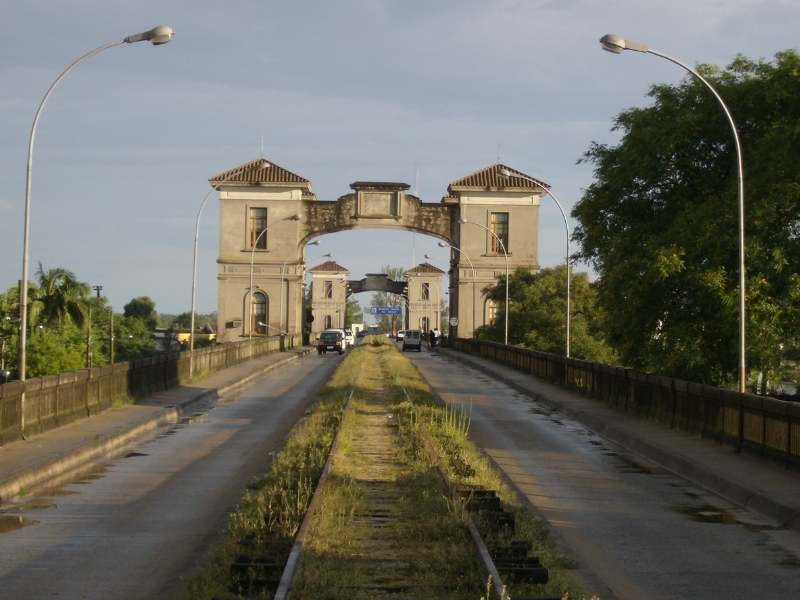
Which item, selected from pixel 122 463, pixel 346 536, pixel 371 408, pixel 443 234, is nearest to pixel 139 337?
pixel 443 234

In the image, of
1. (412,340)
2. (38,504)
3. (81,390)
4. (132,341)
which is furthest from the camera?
(132,341)

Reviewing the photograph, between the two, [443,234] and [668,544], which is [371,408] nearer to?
[668,544]

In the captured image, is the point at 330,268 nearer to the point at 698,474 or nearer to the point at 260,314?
the point at 260,314

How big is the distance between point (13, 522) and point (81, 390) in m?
12.2

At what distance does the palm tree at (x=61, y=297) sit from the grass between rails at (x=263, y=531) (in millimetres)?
78437

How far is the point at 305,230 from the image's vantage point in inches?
3565

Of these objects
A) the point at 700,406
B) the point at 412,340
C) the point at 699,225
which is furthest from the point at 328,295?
the point at 700,406

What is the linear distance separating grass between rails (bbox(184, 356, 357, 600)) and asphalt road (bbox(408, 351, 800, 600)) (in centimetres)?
267

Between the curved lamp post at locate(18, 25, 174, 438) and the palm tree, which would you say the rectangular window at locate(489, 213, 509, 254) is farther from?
the curved lamp post at locate(18, 25, 174, 438)

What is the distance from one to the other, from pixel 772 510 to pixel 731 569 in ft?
11.5

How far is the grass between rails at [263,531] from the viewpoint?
8.24m

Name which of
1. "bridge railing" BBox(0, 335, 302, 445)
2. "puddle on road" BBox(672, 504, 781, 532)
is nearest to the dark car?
"bridge railing" BBox(0, 335, 302, 445)

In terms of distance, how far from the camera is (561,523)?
40.9 ft

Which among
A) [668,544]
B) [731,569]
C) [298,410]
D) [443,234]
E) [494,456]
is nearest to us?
[731,569]
